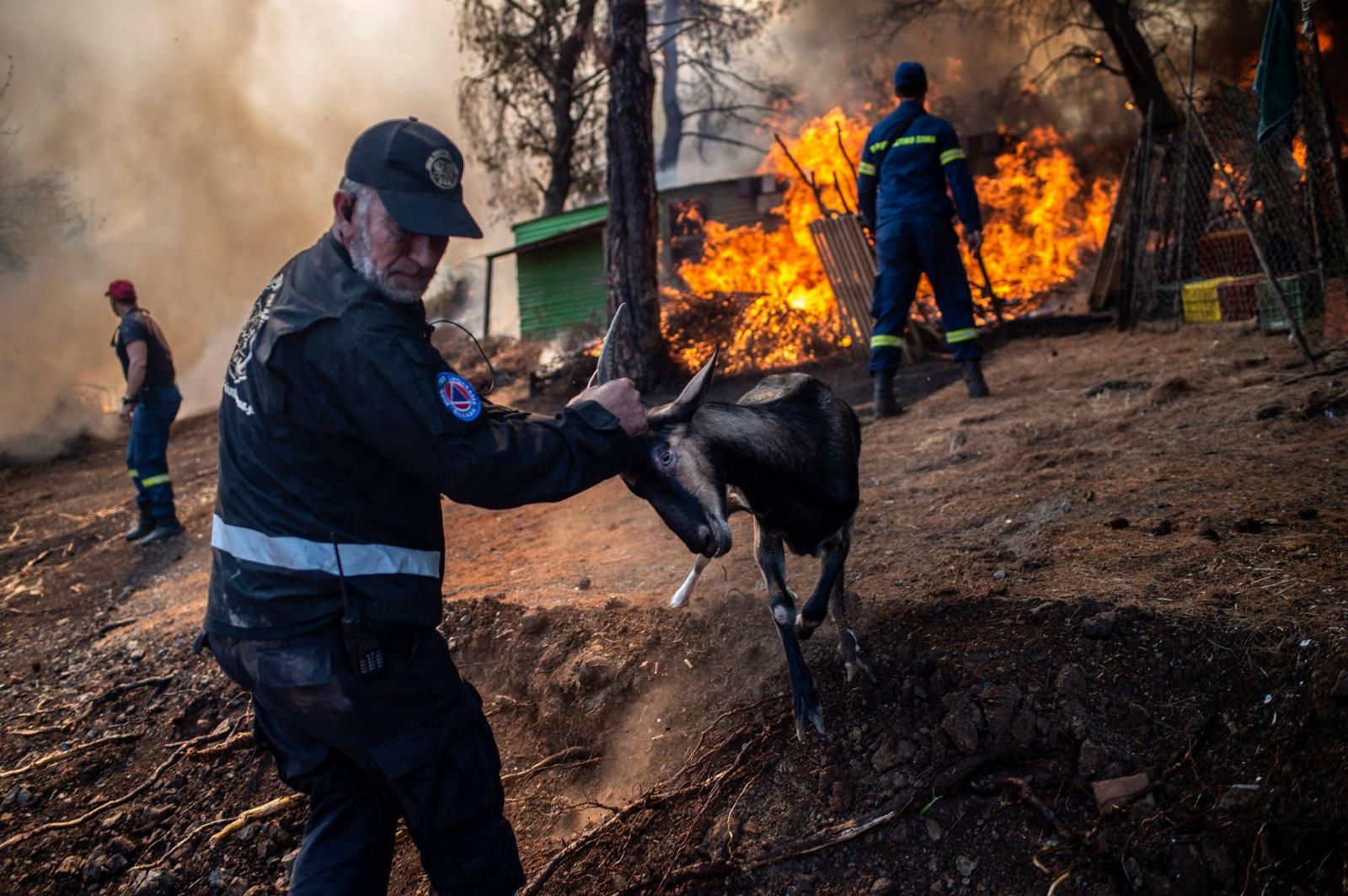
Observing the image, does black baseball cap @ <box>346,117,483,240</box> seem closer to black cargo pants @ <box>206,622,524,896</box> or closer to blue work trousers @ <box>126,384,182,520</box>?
black cargo pants @ <box>206,622,524,896</box>

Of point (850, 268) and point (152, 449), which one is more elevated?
point (850, 268)

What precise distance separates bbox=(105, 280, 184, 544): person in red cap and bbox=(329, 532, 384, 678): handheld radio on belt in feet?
26.1

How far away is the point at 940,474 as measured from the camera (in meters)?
5.99

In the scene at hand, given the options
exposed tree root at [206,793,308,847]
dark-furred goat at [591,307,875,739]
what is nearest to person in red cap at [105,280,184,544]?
exposed tree root at [206,793,308,847]

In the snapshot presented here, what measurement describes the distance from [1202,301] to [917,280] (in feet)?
13.3

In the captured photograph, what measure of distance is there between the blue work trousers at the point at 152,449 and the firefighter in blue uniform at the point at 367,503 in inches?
302

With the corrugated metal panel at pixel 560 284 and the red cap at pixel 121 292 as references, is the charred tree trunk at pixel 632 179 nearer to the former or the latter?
the red cap at pixel 121 292

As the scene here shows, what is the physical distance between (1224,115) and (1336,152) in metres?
3.11

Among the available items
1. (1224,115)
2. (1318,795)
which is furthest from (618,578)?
(1224,115)

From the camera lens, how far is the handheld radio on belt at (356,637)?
2.25 m

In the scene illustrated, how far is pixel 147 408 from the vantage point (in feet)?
29.2

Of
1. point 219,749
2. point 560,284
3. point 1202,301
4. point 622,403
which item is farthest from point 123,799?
point 560,284

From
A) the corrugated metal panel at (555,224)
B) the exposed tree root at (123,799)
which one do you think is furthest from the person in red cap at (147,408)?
the corrugated metal panel at (555,224)

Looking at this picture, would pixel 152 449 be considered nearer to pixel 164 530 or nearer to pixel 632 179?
pixel 164 530
